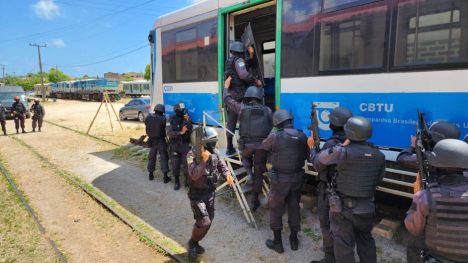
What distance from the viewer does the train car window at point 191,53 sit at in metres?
6.25

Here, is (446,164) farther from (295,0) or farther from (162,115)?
(162,115)

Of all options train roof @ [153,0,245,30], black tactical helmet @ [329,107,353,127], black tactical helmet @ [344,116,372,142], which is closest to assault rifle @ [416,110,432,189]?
black tactical helmet @ [344,116,372,142]

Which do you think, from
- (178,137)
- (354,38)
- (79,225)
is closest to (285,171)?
(354,38)

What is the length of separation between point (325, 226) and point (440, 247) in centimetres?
140

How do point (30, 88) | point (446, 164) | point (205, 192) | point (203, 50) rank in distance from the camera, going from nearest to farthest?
point (446, 164) → point (205, 192) → point (203, 50) → point (30, 88)

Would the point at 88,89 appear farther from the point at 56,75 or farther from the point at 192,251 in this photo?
the point at 56,75

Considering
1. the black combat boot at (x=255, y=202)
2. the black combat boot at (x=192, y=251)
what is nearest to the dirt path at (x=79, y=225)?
the black combat boot at (x=192, y=251)

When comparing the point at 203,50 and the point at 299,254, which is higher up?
the point at 203,50

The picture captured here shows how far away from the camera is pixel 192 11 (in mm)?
6629

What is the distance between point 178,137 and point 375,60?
4.03 m

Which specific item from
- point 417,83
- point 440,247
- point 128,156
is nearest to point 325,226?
point 440,247

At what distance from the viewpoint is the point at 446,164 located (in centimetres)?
235

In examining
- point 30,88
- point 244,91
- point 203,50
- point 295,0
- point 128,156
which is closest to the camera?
point 295,0

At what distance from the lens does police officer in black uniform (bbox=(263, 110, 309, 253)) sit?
13.1ft
